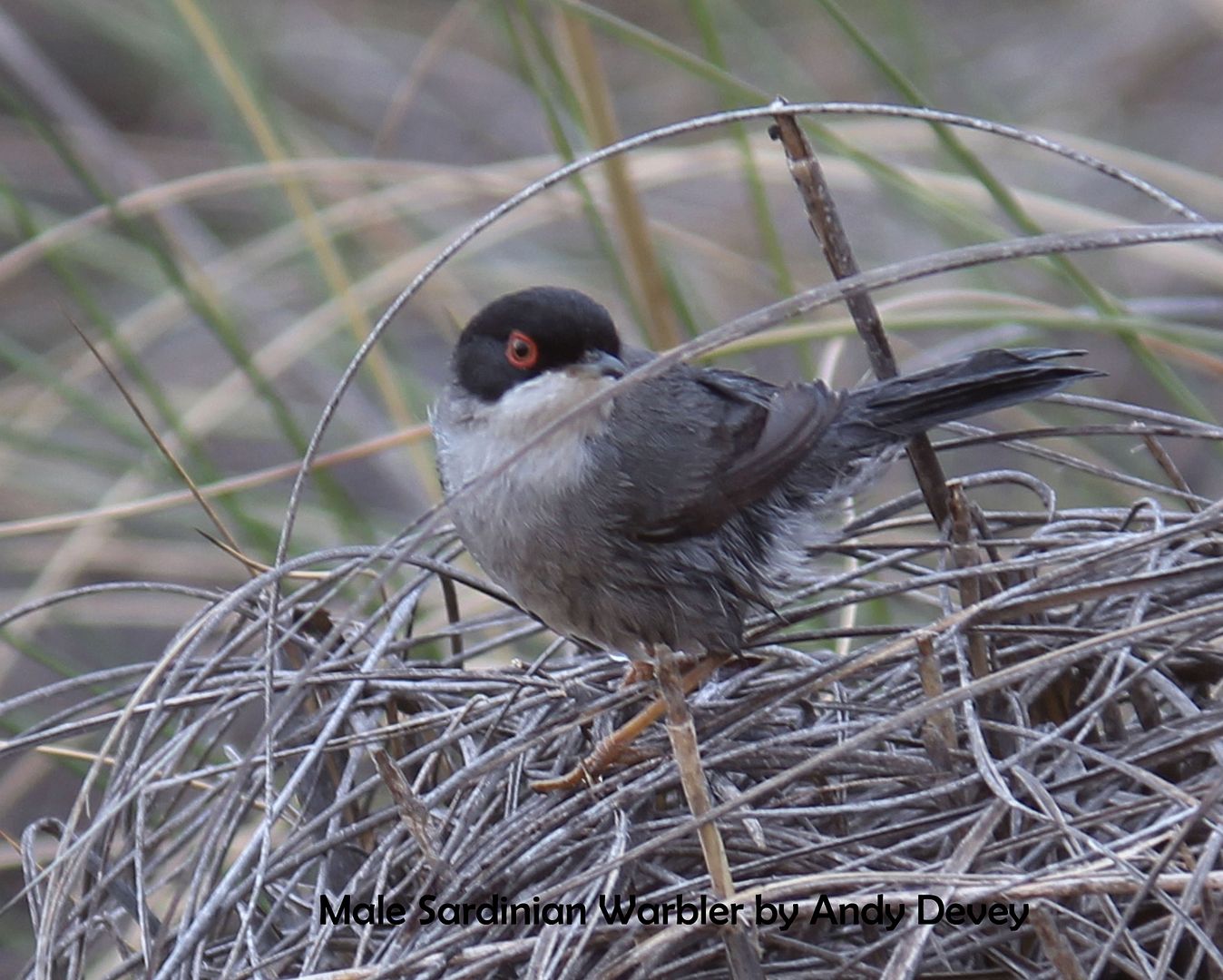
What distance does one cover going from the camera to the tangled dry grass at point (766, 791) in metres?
1.80

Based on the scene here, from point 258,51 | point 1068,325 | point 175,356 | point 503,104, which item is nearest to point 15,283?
point 175,356

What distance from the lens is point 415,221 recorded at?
16.5 feet

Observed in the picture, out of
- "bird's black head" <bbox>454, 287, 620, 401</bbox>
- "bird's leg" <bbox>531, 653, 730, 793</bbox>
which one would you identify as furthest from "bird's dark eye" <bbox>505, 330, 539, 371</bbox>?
"bird's leg" <bbox>531, 653, 730, 793</bbox>

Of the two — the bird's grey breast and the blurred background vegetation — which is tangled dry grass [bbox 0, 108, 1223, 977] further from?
the blurred background vegetation

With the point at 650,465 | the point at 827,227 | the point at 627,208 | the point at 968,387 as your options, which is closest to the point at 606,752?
the point at 650,465

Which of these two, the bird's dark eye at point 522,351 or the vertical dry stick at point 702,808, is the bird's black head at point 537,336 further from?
the vertical dry stick at point 702,808

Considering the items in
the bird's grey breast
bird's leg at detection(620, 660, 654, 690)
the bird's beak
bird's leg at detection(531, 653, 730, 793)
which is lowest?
bird's leg at detection(620, 660, 654, 690)

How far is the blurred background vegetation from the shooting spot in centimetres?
337

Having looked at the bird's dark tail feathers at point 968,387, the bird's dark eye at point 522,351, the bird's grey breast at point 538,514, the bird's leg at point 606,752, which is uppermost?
the bird's dark eye at point 522,351

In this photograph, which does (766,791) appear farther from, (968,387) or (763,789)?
(968,387)

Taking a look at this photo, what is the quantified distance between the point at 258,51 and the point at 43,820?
6333mm

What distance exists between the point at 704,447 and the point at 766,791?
1103 mm

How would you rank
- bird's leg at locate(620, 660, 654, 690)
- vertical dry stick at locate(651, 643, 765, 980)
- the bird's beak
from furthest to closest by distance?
the bird's beak < bird's leg at locate(620, 660, 654, 690) < vertical dry stick at locate(651, 643, 765, 980)

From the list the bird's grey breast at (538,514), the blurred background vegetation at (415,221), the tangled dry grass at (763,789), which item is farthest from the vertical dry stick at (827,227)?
the bird's grey breast at (538,514)
